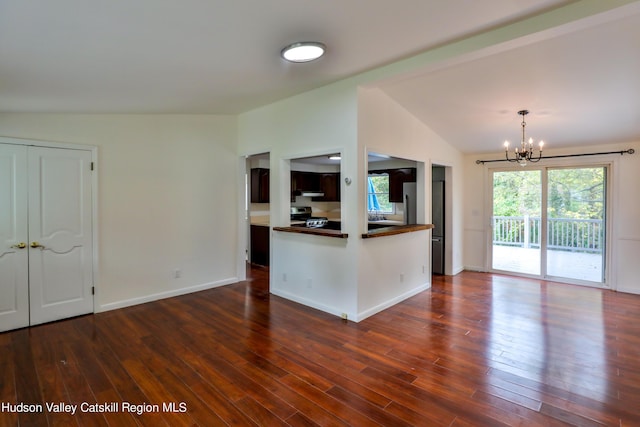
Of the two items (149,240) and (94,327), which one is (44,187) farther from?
(94,327)

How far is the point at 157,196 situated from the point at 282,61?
2.69 metres

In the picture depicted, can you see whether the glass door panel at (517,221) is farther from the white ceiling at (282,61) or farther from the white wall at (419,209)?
the white ceiling at (282,61)

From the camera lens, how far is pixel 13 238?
341 cm

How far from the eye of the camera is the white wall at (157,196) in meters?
3.94

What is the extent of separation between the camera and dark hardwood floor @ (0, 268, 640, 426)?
6.92 ft

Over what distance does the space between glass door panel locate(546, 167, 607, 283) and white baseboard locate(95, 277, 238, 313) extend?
5.47 metres

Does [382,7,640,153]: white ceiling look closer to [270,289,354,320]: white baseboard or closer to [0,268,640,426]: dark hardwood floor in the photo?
[0,268,640,426]: dark hardwood floor

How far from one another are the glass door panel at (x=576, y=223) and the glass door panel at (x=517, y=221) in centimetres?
20

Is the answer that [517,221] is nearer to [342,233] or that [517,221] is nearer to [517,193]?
[517,193]

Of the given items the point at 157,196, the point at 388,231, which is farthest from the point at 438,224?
the point at 157,196

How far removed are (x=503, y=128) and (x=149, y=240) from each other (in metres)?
5.24

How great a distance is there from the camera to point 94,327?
3.50 metres

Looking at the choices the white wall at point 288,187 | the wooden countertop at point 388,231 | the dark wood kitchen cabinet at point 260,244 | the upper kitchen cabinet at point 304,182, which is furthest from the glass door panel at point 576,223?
the dark wood kitchen cabinet at point 260,244

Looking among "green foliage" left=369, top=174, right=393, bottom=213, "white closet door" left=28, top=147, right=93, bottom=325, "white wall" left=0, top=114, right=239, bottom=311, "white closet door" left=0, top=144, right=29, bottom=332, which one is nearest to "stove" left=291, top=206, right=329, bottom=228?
"green foliage" left=369, top=174, right=393, bottom=213
